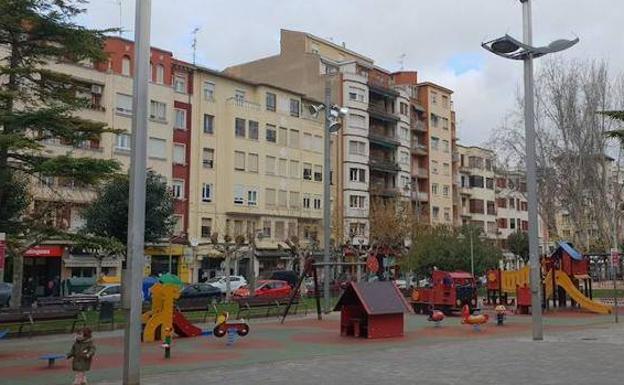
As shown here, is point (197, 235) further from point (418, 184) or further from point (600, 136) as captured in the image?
point (418, 184)

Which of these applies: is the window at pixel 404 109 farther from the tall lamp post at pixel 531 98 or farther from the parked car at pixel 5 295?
the tall lamp post at pixel 531 98

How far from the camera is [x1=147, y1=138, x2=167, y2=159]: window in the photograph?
53.3 m

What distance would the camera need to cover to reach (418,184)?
8488cm

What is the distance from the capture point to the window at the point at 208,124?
5772 cm

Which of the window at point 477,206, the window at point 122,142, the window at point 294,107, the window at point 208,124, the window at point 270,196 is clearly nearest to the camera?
the window at point 122,142

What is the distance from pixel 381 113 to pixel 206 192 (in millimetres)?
26168

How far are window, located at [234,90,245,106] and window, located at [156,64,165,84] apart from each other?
7.44m

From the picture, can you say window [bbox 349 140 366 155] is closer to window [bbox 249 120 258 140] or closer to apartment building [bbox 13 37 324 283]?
apartment building [bbox 13 37 324 283]

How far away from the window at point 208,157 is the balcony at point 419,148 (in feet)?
104

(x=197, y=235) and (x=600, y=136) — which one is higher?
(x=600, y=136)

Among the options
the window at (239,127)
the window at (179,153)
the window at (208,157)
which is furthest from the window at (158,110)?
the window at (239,127)

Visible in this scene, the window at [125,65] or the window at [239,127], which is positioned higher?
the window at [125,65]

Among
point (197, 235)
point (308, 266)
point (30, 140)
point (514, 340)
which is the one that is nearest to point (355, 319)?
point (514, 340)

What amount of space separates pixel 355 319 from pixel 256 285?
933 inches
